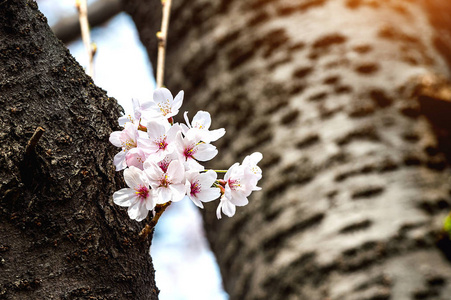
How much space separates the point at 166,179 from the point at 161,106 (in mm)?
140

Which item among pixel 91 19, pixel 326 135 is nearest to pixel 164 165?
pixel 326 135

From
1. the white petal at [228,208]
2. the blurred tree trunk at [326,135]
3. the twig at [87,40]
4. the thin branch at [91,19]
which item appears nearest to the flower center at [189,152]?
the white petal at [228,208]

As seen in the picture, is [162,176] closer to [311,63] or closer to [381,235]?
[381,235]

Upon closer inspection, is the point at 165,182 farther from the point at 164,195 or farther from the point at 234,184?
the point at 234,184

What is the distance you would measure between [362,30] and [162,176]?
151 cm

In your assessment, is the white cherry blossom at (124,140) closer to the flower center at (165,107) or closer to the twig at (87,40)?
the flower center at (165,107)

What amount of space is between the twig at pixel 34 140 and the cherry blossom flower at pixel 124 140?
0.11 metres

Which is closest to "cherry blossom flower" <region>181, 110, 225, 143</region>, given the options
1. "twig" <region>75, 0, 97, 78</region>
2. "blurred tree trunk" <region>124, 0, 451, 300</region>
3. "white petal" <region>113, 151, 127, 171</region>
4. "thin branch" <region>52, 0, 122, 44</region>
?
"white petal" <region>113, 151, 127, 171</region>

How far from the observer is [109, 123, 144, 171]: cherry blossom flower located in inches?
25.3

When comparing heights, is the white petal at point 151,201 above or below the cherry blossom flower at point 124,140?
below

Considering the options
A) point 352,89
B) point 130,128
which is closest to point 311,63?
point 352,89

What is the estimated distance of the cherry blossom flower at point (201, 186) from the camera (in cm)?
64

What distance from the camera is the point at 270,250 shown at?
1619 mm

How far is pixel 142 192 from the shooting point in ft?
2.01
